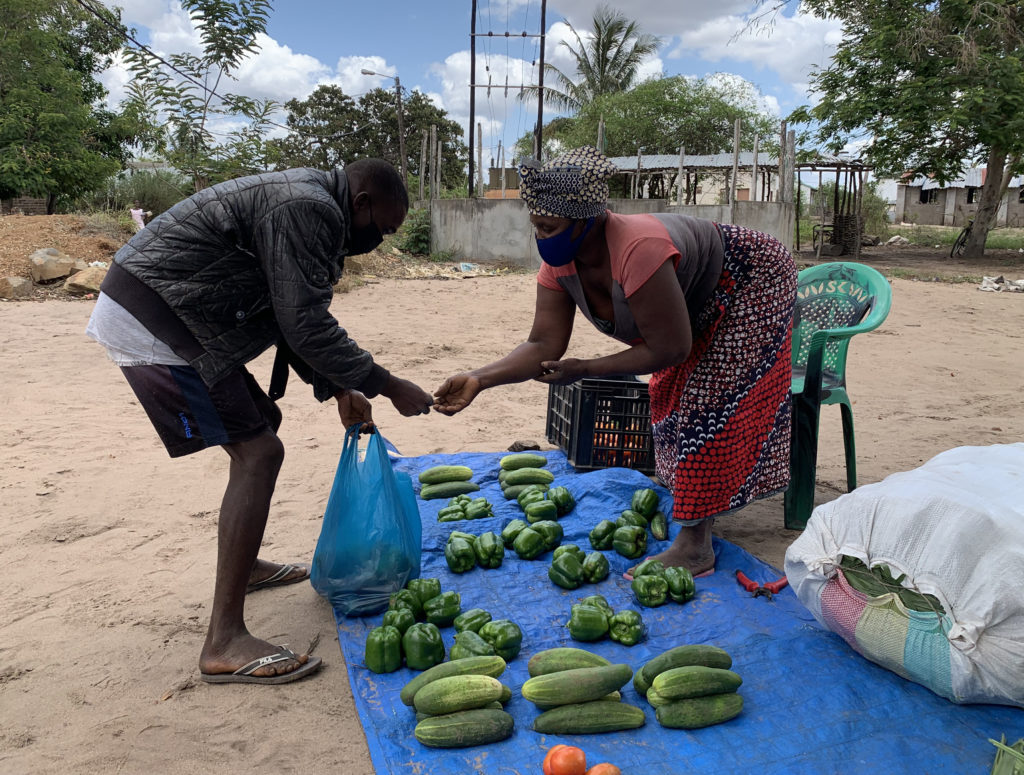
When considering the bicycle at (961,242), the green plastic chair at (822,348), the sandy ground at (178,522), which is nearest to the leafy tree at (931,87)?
the bicycle at (961,242)

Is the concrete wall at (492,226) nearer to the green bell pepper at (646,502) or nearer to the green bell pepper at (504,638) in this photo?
the green bell pepper at (646,502)

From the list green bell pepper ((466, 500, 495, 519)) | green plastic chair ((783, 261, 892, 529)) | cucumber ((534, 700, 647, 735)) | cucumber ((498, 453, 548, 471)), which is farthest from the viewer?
cucumber ((498, 453, 548, 471))

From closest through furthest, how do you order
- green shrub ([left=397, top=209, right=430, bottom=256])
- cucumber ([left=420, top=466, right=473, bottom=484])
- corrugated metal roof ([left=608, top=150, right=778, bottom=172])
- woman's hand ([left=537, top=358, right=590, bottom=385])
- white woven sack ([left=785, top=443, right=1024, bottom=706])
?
1. white woven sack ([left=785, top=443, right=1024, bottom=706])
2. woman's hand ([left=537, top=358, right=590, bottom=385])
3. cucumber ([left=420, top=466, right=473, bottom=484])
4. green shrub ([left=397, top=209, right=430, bottom=256])
5. corrugated metal roof ([left=608, top=150, right=778, bottom=172])

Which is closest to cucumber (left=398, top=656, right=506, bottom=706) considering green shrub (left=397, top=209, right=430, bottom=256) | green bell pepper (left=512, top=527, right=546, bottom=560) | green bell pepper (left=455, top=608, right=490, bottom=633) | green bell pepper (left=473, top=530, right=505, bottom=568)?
green bell pepper (left=455, top=608, right=490, bottom=633)

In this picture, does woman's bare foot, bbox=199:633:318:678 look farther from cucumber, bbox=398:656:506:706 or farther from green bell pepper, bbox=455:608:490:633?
green bell pepper, bbox=455:608:490:633

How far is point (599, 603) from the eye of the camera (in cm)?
310

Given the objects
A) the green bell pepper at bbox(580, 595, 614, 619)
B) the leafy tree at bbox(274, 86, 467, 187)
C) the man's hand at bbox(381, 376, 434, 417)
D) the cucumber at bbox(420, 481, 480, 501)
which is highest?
the leafy tree at bbox(274, 86, 467, 187)

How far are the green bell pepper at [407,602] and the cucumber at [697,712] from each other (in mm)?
1072

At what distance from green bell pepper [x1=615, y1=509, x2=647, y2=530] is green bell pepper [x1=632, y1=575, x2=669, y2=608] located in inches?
23.4

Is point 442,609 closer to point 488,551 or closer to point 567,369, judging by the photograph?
point 488,551

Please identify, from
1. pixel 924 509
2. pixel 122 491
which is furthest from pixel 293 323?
pixel 122 491

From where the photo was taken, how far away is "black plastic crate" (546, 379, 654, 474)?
470cm

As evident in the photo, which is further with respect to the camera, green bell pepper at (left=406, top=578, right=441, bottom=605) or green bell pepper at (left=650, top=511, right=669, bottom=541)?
green bell pepper at (left=650, top=511, right=669, bottom=541)

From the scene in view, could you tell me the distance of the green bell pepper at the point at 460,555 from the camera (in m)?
3.56
